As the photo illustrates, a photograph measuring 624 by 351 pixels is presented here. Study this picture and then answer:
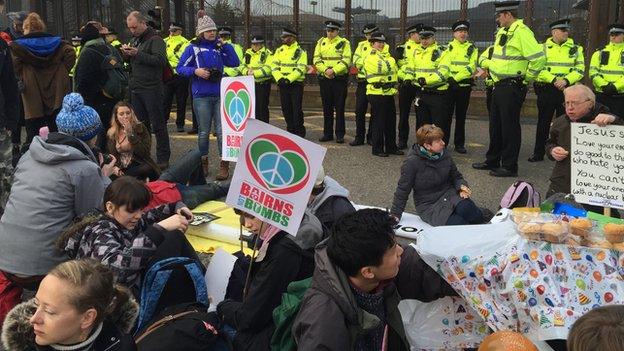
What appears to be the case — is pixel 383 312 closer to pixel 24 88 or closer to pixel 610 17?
pixel 24 88

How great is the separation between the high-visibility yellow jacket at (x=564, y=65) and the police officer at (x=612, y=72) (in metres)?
0.33

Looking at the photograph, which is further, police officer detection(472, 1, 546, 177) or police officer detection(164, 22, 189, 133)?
police officer detection(164, 22, 189, 133)

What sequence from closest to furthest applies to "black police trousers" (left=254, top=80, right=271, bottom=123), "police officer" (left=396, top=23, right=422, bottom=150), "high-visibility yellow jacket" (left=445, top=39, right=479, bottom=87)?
"high-visibility yellow jacket" (left=445, top=39, right=479, bottom=87), "police officer" (left=396, top=23, right=422, bottom=150), "black police trousers" (left=254, top=80, right=271, bottom=123)

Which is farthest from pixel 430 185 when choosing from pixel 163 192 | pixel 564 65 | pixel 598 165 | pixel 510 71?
pixel 564 65

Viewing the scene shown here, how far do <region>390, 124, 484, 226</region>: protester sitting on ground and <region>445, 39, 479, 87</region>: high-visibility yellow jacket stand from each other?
3615 mm

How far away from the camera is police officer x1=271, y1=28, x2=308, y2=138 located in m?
10.8

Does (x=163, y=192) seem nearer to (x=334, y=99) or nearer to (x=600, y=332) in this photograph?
(x=600, y=332)

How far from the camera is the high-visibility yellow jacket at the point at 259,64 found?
37.4ft

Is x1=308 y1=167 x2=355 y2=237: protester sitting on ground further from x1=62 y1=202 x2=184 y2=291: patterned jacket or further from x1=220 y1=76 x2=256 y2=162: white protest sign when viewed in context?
x1=220 y1=76 x2=256 y2=162: white protest sign

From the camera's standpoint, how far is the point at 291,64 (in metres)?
10.9

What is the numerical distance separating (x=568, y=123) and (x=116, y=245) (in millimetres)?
3806

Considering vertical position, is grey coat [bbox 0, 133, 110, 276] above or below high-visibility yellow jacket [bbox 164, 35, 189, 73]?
below

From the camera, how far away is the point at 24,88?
7504 millimetres

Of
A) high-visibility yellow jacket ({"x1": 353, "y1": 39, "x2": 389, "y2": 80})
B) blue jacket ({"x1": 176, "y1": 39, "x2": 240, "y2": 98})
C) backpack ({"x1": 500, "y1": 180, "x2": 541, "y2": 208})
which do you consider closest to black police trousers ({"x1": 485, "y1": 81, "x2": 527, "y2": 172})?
high-visibility yellow jacket ({"x1": 353, "y1": 39, "x2": 389, "y2": 80})
